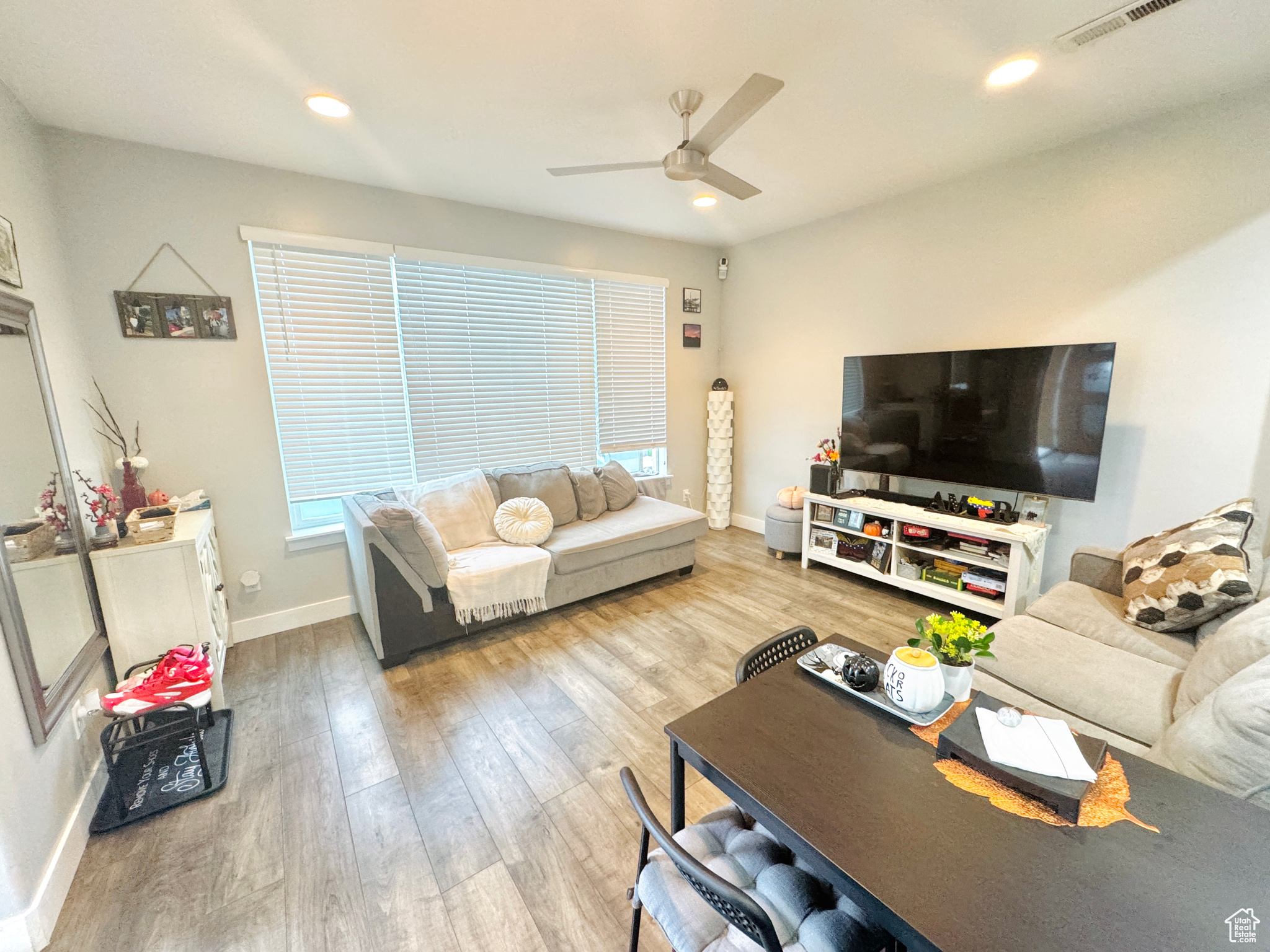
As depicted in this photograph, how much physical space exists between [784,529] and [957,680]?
271cm

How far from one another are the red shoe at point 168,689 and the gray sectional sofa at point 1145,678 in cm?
282

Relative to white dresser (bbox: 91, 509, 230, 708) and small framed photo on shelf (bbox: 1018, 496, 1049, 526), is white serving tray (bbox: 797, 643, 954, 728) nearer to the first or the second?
small framed photo on shelf (bbox: 1018, 496, 1049, 526)

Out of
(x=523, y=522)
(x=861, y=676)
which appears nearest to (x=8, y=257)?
(x=523, y=522)

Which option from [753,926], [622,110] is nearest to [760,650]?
[753,926]

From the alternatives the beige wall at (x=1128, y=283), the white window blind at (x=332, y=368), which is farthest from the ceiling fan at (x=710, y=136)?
the beige wall at (x=1128, y=283)

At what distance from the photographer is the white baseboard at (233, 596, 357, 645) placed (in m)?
2.82

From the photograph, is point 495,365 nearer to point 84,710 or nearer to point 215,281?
point 215,281

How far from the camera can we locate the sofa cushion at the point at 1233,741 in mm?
987

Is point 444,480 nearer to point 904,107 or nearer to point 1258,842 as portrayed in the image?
point 904,107

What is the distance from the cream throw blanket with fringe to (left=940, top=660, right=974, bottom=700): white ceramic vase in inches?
85.1

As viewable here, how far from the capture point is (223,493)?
2.69 metres

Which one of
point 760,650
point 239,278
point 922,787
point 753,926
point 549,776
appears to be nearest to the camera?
point 753,926

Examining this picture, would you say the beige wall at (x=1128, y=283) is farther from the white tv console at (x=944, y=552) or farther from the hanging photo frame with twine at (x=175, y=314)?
the hanging photo frame with twine at (x=175, y=314)

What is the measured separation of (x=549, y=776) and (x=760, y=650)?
1004mm
